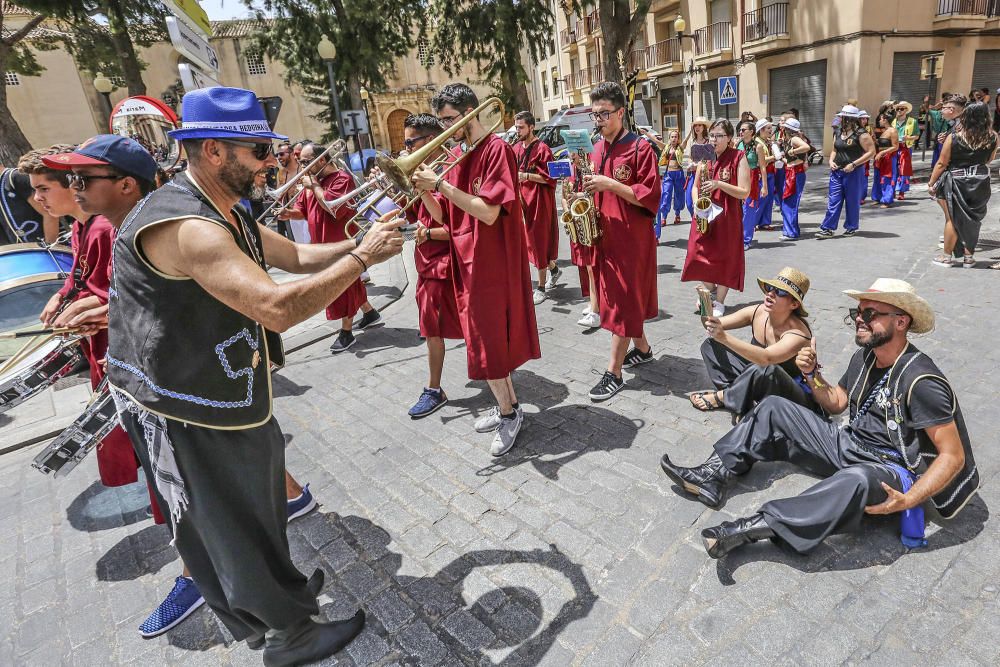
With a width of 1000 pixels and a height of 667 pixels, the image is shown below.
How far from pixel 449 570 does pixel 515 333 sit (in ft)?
4.89

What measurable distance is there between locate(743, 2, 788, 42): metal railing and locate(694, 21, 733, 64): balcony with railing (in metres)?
1.14

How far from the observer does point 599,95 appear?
3.96 m

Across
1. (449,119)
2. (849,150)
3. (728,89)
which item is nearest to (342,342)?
(449,119)

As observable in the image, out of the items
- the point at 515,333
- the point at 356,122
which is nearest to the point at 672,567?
the point at 515,333

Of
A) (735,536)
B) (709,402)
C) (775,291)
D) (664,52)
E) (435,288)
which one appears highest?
(664,52)

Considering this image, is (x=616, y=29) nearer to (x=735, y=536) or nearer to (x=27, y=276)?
(x=27, y=276)

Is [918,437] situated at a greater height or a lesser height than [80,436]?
lesser

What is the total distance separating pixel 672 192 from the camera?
10.8 metres

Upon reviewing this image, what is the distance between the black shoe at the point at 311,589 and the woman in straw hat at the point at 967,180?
7.47 m

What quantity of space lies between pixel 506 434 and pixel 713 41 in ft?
89.7

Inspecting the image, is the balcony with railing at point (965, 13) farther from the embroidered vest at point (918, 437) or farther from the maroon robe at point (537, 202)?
the embroidered vest at point (918, 437)

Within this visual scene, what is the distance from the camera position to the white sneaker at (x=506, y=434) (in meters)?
3.56

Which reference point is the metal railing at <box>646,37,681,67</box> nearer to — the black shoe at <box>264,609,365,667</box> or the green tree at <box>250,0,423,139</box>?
the green tree at <box>250,0,423,139</box>

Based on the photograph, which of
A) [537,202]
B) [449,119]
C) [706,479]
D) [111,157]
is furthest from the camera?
[537,202]
